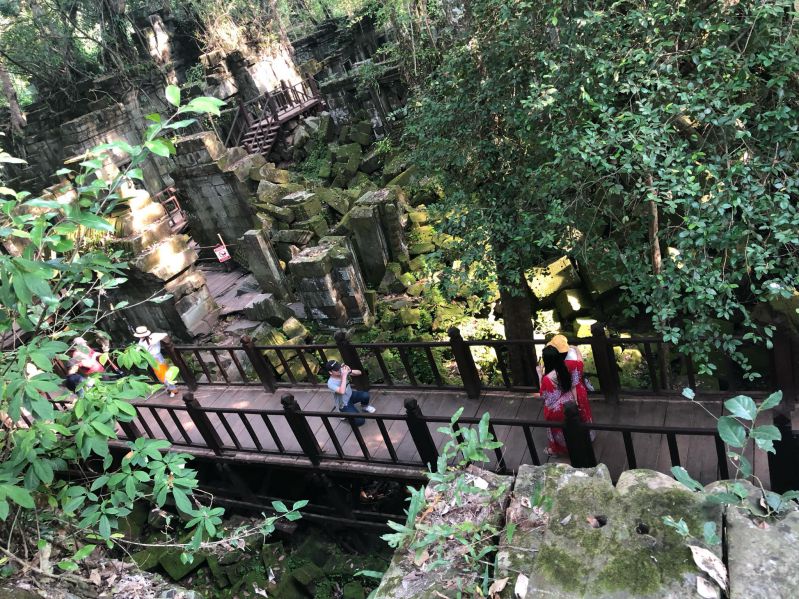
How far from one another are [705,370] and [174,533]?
25.9 feet

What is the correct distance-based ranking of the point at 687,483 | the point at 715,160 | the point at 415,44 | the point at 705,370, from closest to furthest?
the point at 687,483, the point at 715,160, the point at 705,370, the point at 415,44

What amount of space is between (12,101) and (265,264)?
13002mm

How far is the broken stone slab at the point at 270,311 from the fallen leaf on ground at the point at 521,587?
9227 millimetres

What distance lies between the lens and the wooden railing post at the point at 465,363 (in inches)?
262

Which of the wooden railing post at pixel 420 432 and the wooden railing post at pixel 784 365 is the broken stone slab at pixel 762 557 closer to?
the wooden railing post at pixel 784 365

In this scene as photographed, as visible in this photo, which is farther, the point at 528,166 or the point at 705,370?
the point at 528,166

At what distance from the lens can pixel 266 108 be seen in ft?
63.3

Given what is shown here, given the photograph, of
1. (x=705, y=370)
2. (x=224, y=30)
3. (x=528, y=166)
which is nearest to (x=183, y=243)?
(x=528, y=166)

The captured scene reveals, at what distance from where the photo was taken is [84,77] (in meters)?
20.4

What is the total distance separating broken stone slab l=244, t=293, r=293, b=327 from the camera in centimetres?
1106

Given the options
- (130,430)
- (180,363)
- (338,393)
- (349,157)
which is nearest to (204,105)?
(338,393)

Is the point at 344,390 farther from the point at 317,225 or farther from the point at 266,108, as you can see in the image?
the point at 266,108

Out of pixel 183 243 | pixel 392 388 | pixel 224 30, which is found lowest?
pixel 392 388

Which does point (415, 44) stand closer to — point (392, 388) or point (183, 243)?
point (392, 388)
